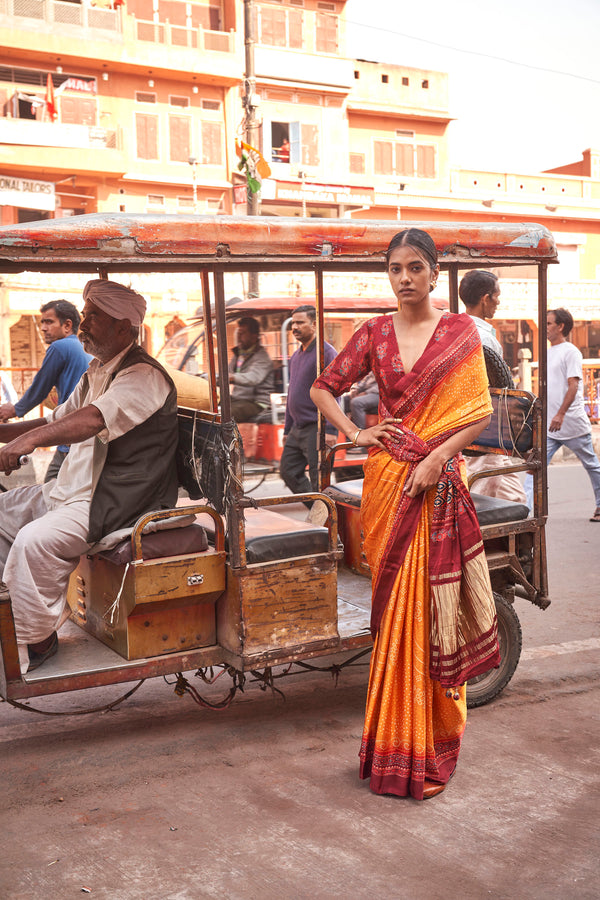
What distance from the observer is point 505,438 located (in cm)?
473

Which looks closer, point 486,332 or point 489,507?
point 489,507

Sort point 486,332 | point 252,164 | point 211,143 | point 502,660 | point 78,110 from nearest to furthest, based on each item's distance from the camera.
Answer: point 502,660
point 486,332
point 252,164
point 78,110
point 211,143

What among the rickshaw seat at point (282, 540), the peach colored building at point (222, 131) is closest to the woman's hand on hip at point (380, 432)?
the rickshaw seat at point (282, 540)

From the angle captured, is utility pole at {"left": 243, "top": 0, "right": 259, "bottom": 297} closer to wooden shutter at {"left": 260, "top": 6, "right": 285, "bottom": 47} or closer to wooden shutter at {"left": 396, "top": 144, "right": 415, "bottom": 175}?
wooden shutter at {"left": 260, "top": 6, "right": 285, "bottom": 47}

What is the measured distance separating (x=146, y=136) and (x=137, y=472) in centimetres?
2782

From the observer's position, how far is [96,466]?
3.78 metres

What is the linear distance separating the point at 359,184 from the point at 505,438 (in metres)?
29.9

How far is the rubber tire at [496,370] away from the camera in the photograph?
15.8ft

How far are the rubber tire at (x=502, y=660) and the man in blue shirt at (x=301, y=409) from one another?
3.11 metres

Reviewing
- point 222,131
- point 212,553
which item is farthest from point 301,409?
point 222,131

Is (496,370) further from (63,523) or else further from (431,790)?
(63,523)

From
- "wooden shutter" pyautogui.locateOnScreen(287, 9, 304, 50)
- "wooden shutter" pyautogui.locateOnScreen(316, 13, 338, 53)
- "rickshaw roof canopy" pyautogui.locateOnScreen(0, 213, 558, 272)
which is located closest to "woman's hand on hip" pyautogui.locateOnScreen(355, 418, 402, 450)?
"rickshaw roof canopy" pyautogui.locateOnScreen(0, 213, 558, 272)

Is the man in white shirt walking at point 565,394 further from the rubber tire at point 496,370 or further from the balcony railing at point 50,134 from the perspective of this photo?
the balcony railing at point 50,134

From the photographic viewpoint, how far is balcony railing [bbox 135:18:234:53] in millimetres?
29328
